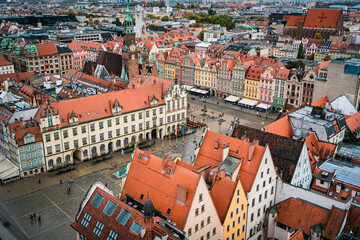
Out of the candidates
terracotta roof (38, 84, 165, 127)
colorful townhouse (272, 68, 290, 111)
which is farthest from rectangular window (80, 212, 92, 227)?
colorful townhouse (272, 68, 290, 111)

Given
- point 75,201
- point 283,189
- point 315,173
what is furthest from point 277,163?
point 75,201

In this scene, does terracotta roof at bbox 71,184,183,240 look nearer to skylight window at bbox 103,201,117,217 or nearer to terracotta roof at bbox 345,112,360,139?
skylight window at bbox 103,201,117,217

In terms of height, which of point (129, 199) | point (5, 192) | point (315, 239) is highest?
point (129, 199)

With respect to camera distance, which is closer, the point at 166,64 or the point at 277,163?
the point at 277,163

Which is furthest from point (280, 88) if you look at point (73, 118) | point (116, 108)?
point (73, 118)

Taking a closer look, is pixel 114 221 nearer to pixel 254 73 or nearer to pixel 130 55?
pixel 254 73

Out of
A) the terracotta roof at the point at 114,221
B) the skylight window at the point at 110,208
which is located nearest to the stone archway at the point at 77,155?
the terracotta roof at the point at 114,221

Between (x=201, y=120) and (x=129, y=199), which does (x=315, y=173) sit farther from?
(x=201, y=120)
